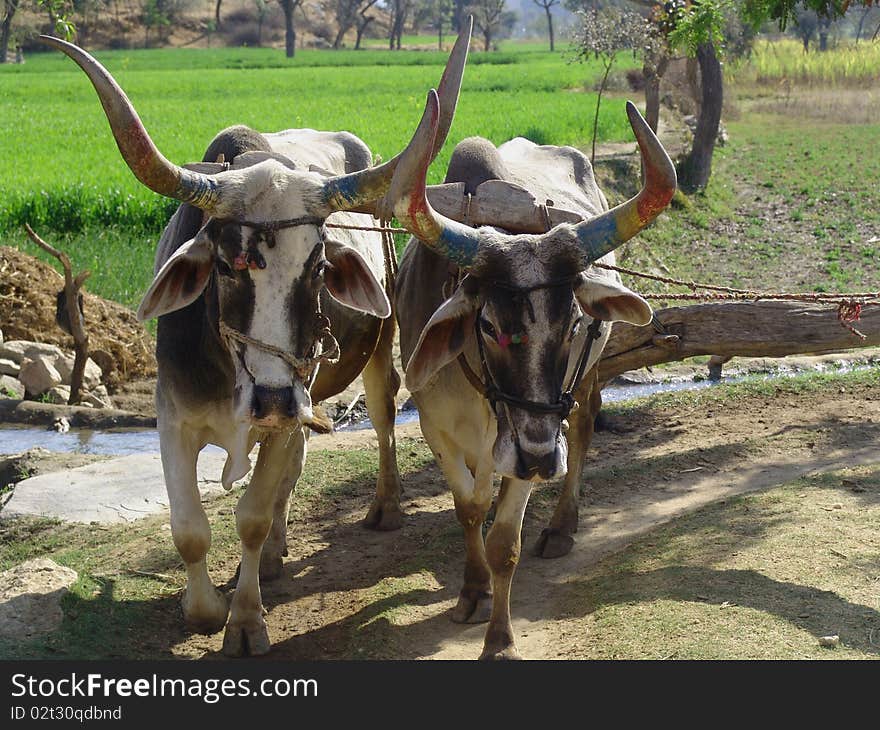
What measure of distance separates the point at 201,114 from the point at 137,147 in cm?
2306

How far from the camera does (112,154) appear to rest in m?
18.8

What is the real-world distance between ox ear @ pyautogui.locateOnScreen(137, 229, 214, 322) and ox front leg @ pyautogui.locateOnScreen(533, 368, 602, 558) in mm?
2186

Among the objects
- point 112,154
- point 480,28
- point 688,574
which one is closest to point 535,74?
point 112,154

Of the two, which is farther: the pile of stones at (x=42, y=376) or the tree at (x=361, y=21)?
the tree at (x=361, y=21)

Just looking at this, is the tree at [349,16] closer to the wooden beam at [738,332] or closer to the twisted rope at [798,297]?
the wooden beam at [738,332]

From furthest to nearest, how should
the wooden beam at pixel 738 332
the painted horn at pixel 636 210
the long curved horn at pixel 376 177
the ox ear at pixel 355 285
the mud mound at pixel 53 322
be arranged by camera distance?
the mud mound at pixel 53 322 < the wooden beam at pixel 738 332 < the ox ear at pixel 355 285 < the long curved horn at pixel 376 177 < the painted horn at pixel 636 210

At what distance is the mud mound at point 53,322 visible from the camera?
417 inches

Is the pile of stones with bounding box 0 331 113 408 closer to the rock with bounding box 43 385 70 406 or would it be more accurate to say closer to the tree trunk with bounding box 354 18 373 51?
the rock with bounding box 43 385 70 406

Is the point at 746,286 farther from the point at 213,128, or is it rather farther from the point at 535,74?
the point at 535,74

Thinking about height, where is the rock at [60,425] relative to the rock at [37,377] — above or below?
below

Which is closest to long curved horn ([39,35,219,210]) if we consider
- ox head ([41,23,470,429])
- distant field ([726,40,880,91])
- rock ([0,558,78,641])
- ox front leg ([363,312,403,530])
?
ox head ([41,23,470,429])

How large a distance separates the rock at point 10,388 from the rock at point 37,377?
50mm

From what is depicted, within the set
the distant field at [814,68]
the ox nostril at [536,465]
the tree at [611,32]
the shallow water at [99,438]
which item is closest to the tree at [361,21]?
the distant field at [814,68]

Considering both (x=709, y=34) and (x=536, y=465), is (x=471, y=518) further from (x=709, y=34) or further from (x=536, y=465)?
(x=709, y=34)
